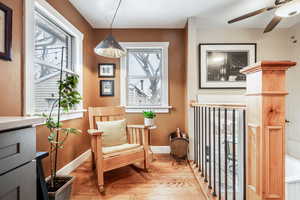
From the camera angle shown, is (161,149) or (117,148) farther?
(161,149)

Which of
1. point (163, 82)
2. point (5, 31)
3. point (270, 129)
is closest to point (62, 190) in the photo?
point (5, 31)

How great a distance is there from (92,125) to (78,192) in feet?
2.73

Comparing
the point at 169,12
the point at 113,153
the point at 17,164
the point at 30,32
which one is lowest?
the point at 113,153

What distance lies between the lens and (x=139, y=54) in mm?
3131

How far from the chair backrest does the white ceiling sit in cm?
152

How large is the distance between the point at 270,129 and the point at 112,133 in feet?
5.93

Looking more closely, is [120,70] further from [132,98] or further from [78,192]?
[78,192]

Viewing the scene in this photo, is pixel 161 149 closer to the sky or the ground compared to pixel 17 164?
closer to the ground

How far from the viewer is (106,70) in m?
3.05

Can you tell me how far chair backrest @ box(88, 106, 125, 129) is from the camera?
7.43 feet

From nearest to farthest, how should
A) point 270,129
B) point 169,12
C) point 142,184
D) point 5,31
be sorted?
point 270,129 < point 5,31 < point 142,184 < point 169,12

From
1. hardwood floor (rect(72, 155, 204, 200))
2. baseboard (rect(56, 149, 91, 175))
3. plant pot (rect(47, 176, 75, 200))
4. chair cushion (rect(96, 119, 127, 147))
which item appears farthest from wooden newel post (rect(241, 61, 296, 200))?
baseboard (rect(56, 149, 91, 175))

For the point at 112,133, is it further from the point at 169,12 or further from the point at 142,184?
the point at 169,12

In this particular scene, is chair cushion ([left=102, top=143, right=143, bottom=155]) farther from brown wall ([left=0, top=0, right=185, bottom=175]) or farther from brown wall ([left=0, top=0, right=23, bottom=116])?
brown wall ([left=0, top=0, right=23, bottom=116])
